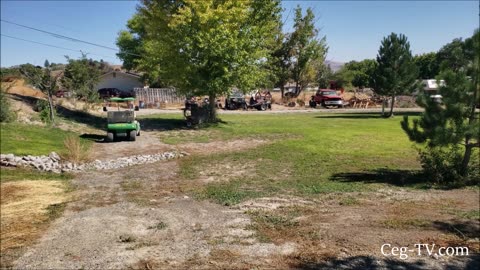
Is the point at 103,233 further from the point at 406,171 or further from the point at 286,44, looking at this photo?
the point at 286,44

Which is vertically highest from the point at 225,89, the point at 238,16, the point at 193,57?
the point at 238,16

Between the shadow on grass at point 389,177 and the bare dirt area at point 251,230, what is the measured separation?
0.89 metres

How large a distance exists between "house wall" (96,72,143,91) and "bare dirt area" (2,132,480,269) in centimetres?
5996

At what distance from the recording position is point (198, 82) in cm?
2484

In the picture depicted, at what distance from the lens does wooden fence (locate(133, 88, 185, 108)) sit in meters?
47.4

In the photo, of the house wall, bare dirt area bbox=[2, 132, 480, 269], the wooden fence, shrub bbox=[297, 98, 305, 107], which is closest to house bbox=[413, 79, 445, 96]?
bare dirt area bbox=[2, 132, 480, 269]

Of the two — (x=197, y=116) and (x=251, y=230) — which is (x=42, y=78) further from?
(x=251, y=230)

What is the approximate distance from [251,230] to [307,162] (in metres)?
7.31

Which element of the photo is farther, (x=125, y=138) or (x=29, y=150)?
(x=125, y=138)

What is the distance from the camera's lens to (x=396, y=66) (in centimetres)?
3102

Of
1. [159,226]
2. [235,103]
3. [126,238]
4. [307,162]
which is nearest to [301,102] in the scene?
[235,103]

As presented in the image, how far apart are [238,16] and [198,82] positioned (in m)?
4.68

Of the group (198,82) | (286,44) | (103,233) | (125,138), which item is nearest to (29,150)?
(125,138)

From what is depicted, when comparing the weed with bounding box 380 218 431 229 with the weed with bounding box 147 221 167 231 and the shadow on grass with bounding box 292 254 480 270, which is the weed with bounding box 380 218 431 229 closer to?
the shadow on grass with bounding box 292 254 480 270
